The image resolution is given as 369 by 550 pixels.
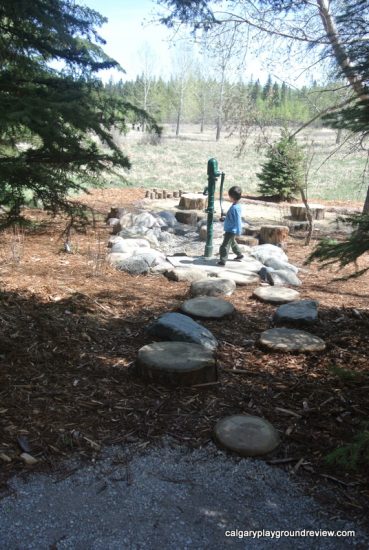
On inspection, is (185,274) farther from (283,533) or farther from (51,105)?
(283,533)

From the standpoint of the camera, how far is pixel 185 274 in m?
5.89

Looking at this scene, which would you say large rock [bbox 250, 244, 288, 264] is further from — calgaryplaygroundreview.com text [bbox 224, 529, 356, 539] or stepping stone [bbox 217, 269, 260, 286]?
calgaryplaygroundreview.com text [bbox 224, 529, 356, 539]

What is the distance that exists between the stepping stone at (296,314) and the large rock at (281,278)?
1307 millimetres

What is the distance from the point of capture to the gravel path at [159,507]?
2045mm

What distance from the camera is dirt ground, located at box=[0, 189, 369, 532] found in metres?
2.62

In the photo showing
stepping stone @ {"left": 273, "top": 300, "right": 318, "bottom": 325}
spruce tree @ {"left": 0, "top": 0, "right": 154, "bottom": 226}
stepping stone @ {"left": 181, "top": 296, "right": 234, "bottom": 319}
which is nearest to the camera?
spruce tree @ {"left": 0, "top": 0, "right": 154, "bottom": 226}

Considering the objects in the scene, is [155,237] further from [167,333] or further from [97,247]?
[167,333]

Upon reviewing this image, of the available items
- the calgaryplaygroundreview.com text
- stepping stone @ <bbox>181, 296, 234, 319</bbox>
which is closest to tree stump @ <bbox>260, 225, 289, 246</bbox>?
stepping stone @ <bbox>181, 296, 234, 319</bbox>

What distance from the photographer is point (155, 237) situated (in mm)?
8180

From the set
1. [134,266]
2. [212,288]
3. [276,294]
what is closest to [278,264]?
[276,294]

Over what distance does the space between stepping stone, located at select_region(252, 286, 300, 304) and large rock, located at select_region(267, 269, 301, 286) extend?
1.38 feet

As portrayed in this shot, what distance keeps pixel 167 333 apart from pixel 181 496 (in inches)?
65.3

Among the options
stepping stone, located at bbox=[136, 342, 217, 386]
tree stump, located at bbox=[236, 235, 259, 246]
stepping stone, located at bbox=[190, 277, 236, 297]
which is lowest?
stepping stone, located at bbox=[136, 342, 217, 386]

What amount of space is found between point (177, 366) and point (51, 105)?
1.83m
